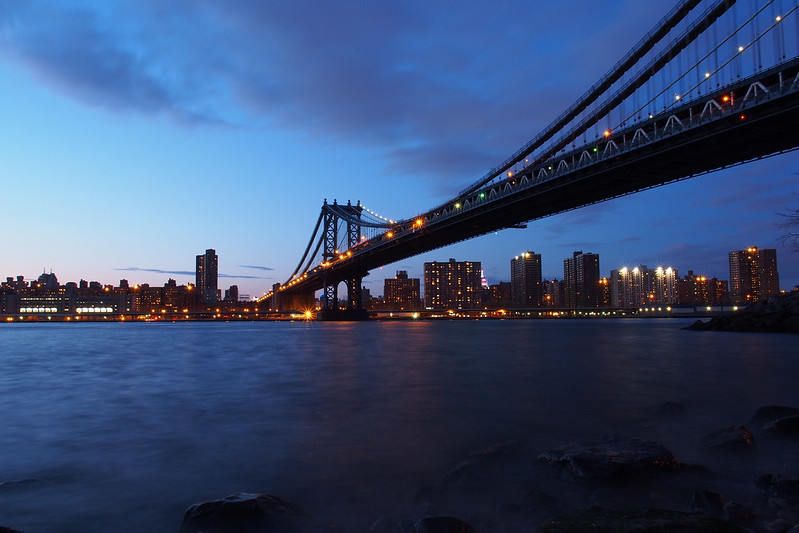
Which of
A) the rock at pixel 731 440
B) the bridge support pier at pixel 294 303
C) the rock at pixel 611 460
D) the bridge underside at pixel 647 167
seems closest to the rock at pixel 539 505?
the rock at pixel 611 460

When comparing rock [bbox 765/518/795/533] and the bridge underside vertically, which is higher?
the bridge underside

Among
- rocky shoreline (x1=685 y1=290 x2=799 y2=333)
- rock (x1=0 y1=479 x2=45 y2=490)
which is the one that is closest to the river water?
rock (x1=0 y1=479 x2=45 y2=490)

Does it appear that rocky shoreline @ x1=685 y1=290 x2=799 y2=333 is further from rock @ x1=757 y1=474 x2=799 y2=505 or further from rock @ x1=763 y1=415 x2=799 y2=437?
rock @ x1=757 y1=474 x2=799 y2=505

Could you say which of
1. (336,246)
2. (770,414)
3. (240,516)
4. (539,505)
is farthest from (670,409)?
(336,246)

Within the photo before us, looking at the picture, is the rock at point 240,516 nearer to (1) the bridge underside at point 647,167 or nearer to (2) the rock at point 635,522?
(2) the rock at point 635,522

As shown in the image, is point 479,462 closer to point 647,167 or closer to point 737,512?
point 737,512

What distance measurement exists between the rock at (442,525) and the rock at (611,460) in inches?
54.7

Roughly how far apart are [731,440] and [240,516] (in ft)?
15.2

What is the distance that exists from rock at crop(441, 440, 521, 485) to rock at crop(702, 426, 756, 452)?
1910 mm

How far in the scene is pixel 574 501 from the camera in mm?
3650

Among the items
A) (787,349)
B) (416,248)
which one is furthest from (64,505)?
(416,248)

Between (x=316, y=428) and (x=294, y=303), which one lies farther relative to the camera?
(x=294, y=303)

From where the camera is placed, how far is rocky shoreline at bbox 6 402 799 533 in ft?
10.1

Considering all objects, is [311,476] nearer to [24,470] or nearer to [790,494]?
[24,470]
